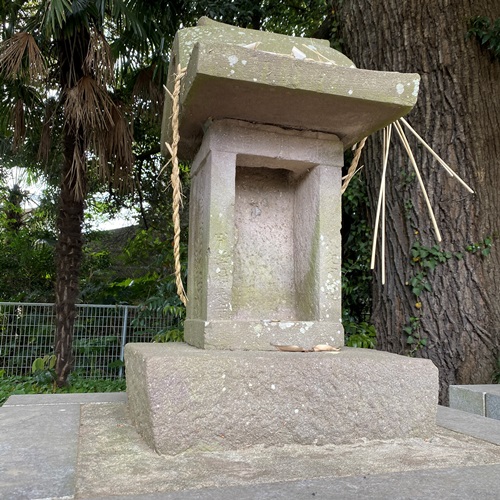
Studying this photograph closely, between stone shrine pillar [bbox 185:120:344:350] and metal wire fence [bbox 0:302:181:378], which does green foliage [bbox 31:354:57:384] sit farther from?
stone shrine pillar [bbox 185:120:344:350]

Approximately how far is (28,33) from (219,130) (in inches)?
144

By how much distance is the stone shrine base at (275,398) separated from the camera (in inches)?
58.5

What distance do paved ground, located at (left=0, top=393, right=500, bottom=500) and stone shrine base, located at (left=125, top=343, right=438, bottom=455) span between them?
42 millimetres

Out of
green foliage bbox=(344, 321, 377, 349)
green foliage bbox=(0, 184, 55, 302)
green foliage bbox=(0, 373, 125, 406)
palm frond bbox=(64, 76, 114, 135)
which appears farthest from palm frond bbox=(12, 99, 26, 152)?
green foliage bbox=(344, 321, 377, 349)

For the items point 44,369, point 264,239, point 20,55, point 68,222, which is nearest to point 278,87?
point 264,239

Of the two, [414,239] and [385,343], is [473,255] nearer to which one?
[414,239]

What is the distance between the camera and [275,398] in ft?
5.15

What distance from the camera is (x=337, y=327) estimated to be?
1.93 m

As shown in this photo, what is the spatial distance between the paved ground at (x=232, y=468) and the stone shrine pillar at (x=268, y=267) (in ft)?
0.27

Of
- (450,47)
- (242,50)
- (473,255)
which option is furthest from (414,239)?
(242,50)

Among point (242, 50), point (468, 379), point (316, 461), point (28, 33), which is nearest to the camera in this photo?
point (316, 461)

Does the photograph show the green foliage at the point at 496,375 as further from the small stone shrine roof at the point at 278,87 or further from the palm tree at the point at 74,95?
the palm tree at the point at 74,95

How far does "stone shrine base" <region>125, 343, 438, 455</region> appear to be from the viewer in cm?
149

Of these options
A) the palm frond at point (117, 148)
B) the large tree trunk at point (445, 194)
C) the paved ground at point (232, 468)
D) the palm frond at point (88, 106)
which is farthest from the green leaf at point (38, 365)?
the paved ground at point (232, 468)
